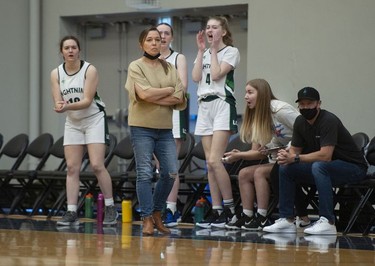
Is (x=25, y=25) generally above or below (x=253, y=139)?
above

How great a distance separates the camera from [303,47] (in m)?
9.52

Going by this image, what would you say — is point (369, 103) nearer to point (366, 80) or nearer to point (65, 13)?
point (366, 80)

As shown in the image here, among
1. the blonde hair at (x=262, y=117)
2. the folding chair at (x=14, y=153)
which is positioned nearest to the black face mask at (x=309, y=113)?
the blonde hair at (x=262, y=117)

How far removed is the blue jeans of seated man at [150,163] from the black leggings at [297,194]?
845mm

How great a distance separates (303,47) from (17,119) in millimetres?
3957

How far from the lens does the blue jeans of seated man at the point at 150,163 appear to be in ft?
20.5

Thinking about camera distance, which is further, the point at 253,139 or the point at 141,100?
the point at 253,139

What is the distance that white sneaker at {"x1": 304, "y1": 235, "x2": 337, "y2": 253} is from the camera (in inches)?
213

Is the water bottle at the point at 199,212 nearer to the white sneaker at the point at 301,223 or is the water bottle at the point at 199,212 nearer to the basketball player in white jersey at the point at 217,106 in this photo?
the basketball player in white jersey at the point at 217,106

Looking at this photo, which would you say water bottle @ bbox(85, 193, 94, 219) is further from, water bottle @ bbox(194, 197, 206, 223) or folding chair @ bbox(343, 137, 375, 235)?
folding chair @ bbox(343, 137, 375, 235)

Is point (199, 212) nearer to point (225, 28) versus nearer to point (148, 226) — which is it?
point (148, 226)

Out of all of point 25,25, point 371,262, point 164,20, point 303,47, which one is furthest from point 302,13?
point 371,262

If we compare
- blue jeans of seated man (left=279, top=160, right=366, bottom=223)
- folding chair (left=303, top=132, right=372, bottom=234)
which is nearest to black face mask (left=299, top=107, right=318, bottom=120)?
blue jeans of seated man (left=279, top=160, right=366, bottom=223)

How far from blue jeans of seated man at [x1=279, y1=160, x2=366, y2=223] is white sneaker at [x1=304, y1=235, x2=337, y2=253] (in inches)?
8.3
